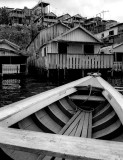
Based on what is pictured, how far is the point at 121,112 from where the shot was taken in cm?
287

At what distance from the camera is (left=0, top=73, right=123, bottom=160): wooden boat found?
157 centimetres

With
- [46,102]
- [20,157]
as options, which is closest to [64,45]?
[46,102]

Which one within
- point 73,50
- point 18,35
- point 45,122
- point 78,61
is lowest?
point 45,122

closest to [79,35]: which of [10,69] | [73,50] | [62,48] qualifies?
[73,50]

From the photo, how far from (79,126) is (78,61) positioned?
1545 cm

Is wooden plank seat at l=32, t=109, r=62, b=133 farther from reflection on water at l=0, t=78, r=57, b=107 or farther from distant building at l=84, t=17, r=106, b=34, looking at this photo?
distant building at l=84, t=17, r=106, b=34

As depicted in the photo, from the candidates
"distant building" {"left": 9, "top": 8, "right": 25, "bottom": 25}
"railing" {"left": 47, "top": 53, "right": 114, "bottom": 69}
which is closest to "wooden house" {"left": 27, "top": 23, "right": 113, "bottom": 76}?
"railing" {"left": 47, "top": 53, "right": 114, "bottom": 69}

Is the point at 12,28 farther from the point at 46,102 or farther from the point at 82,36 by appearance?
the point at 46,102

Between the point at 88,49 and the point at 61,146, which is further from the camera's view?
the point at 88,49

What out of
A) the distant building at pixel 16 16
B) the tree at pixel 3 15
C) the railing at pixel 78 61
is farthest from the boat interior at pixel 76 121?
the distant building at pixel 16 16

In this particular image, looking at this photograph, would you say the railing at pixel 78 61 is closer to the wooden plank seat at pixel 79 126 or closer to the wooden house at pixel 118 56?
the wooden house at pixel 118 56

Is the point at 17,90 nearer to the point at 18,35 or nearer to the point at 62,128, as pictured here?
the point at 62,128

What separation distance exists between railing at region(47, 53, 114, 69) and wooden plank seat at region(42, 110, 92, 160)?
13.9m

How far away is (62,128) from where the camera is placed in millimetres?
3570
